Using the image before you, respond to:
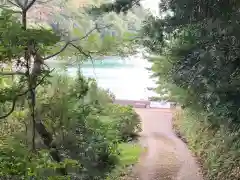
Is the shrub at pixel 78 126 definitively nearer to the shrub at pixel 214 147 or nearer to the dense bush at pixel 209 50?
the dense bush at pixel 209 50


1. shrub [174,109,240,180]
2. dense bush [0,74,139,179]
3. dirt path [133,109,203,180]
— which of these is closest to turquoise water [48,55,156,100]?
dirt path [133,109,203,180]

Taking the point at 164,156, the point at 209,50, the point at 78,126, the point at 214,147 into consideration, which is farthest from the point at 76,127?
the point at 164,156

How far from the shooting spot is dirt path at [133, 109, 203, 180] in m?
4.80

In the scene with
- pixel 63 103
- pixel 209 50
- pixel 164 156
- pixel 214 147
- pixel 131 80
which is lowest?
pixel 164 156

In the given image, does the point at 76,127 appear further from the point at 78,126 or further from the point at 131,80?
the point at 131,80

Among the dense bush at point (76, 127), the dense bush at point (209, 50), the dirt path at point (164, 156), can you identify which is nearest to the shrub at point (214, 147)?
the dense bush at point (209, 50)

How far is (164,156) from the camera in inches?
219

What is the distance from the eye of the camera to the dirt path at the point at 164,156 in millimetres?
4801

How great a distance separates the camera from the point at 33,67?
6.72ft

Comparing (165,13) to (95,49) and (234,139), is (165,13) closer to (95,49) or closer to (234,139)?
(95,49)

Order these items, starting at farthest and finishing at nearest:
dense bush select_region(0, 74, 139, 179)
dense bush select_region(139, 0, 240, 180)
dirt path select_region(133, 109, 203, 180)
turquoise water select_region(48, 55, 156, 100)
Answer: turquoise water select_region(48, 55, 156, 100), dirt path select_region(133, 109, 203, 180), dense bush select_region(139, 0, 240, 180), dense bush select_region(0, 74, 139, 179)

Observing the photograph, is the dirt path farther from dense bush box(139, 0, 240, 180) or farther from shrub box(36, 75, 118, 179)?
shrub box(36, 75, 118, 179)

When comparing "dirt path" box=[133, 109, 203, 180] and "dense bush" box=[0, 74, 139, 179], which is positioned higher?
"dense bush" box=[0, 74, 139, 179]

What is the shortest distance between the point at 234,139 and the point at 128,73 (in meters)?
3.74
